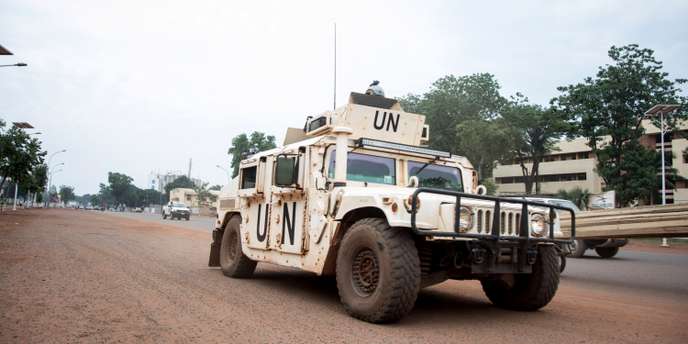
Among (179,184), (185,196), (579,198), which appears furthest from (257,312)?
(179,184)

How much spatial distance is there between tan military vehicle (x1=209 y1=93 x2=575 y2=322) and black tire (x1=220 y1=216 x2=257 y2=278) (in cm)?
3

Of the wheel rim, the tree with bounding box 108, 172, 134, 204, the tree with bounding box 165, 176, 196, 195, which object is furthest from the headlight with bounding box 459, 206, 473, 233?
the tree with bounding box 108, 172, 134, 204

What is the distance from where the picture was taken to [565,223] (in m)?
11.2

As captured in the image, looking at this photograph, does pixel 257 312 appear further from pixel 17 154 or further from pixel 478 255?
pixel 17 154

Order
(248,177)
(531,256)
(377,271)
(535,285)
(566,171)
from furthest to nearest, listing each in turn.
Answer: (566,171) < (248,177) < (535,285) < (531,256) < (377,271)

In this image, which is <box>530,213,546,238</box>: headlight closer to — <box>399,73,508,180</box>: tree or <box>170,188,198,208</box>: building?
<box>399,73,508,180</box>: tree

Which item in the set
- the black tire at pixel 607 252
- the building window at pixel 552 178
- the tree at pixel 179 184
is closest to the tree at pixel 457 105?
the building window at pixel 552 178

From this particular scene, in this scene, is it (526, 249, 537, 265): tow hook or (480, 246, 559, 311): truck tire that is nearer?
(526, 249, 537, 265): tow hook

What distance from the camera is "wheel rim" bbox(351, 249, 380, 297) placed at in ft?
16.8

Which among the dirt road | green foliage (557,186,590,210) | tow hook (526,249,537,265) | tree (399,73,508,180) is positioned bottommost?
Answer: the dirt road

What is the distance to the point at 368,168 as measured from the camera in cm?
649

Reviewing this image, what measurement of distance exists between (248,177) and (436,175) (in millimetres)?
3213

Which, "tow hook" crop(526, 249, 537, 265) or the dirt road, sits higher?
"tow hook" crop(526, 249, 537, 265)

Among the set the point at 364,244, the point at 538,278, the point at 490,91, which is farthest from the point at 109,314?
the point at 490,91
